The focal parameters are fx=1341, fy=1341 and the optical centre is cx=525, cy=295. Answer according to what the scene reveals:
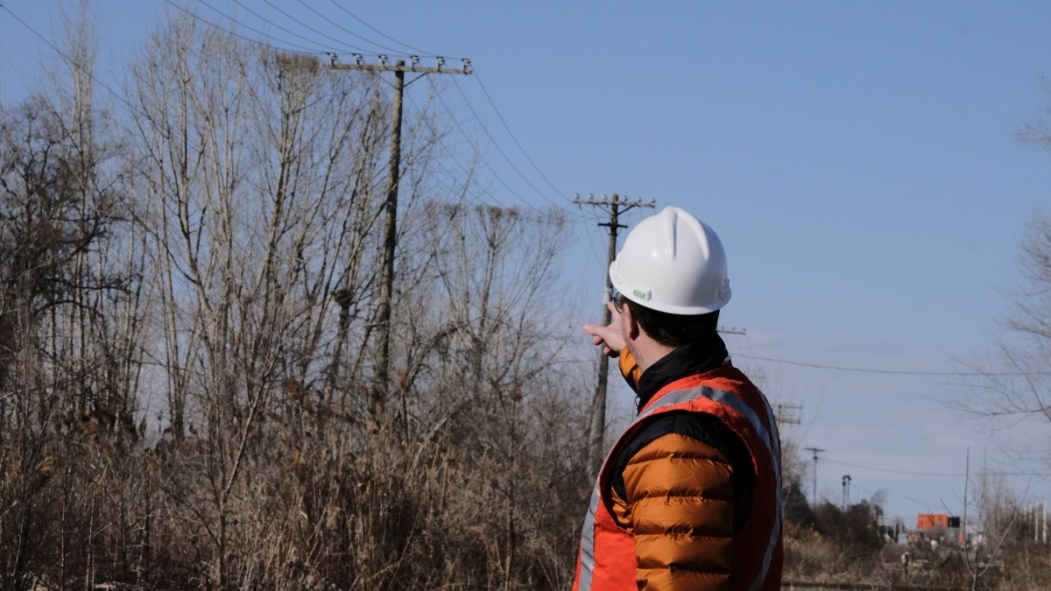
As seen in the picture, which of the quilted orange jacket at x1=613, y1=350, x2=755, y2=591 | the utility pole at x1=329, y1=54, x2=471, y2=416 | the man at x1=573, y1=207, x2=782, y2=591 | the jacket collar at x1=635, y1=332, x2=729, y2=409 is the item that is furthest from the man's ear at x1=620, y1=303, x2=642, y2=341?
the utility pole at x1=329, y1=54, x2=471, y2=416

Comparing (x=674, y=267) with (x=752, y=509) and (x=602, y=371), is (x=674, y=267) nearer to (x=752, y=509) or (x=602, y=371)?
(x=752, y=509)

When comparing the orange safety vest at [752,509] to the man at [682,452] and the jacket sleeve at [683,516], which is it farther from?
the jacket sleeve at [683,516]

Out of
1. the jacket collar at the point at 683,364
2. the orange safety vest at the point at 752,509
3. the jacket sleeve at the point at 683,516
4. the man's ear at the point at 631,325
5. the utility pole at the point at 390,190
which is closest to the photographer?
the jacket sleeve at the point at 683,516

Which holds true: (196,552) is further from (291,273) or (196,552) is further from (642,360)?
(642,360)

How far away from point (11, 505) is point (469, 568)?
273 inches

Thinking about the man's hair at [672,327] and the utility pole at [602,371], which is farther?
the utility pole at [602,371]

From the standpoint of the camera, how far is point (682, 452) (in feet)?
9.86

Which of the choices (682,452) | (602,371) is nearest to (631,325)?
(682,452)

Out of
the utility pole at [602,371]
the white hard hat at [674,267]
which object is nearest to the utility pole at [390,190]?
the utility pole at [602,371]

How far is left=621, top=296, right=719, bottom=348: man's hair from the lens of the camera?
136 inches

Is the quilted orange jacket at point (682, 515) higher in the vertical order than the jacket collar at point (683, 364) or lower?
lower

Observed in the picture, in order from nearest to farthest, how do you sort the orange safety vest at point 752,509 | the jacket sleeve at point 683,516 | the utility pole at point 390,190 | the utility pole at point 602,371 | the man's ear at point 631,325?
1. the jacket sleeve at point 683,516
2. the orange safety vest at point 752,509
3. the man's ear at point 631,325
4. the utility pole at point 602,371
5. the utility pole at point 390,190

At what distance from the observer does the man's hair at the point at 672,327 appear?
136 inches

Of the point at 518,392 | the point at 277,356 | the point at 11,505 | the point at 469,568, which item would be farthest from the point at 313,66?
the point at 11,505
